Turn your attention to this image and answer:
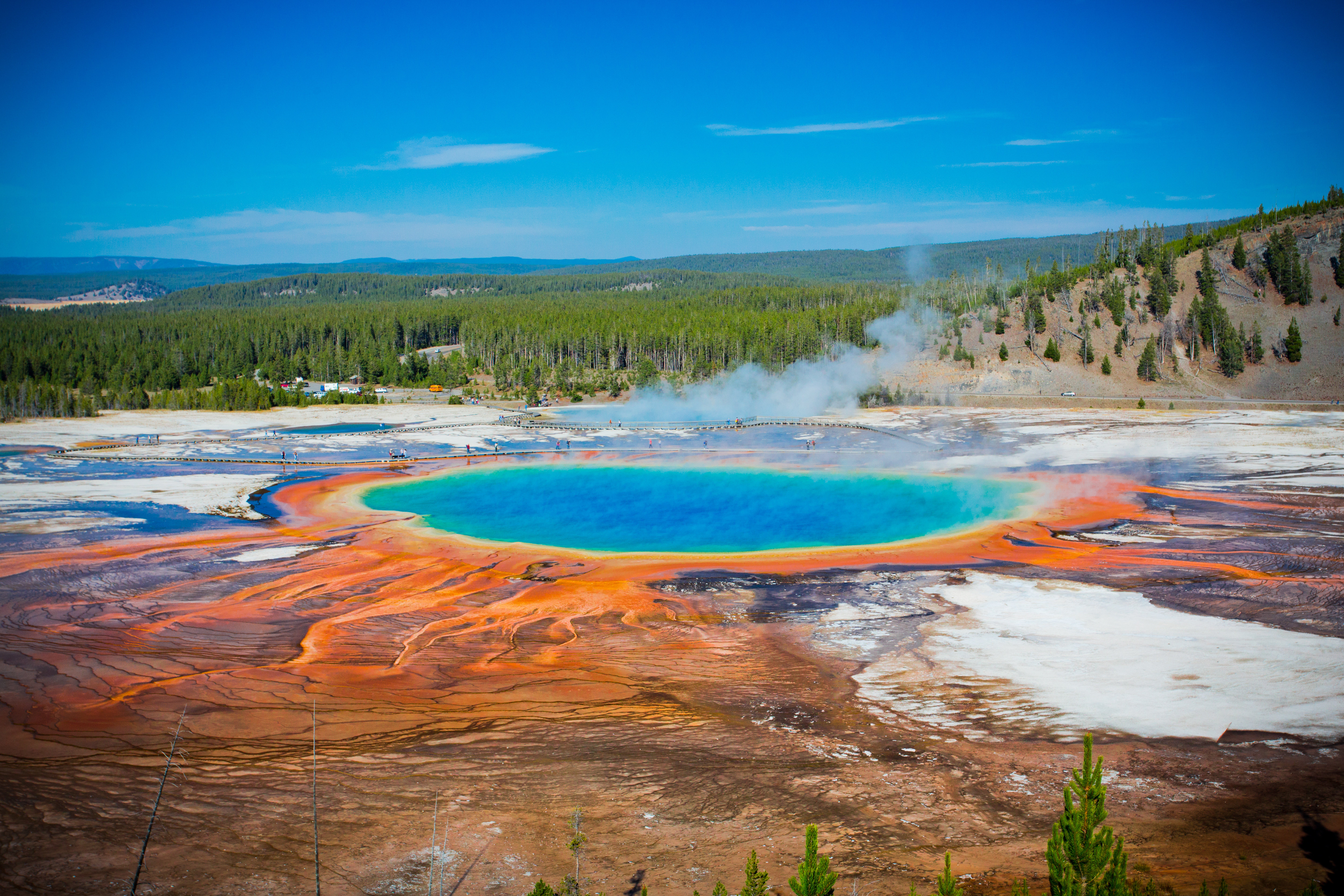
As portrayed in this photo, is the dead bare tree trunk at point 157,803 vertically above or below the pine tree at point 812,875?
below

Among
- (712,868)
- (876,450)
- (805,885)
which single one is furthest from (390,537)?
(876,450)

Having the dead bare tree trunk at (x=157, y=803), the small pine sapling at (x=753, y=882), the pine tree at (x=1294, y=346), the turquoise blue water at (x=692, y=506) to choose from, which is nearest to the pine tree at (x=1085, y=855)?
the small pine sapling at (x=753, y=882)

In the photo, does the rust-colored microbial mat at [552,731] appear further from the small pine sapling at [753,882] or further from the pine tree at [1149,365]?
the pine tree at [1149,365]

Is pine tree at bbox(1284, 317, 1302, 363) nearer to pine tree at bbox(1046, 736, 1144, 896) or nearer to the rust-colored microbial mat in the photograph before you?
the rust-colored microbial mat

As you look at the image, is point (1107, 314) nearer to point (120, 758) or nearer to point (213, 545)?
point (213, 545)

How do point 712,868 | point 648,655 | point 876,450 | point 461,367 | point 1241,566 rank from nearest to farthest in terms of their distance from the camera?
point 712,868
point 648,655
point 1241,566
point 876,450
point 461,367
